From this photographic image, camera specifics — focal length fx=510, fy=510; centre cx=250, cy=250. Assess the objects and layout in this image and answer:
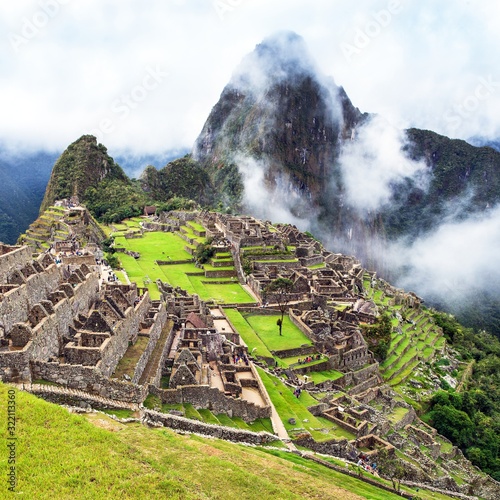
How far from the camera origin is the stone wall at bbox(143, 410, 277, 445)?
15586 mm

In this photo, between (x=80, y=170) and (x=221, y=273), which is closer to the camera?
(x=221, y=273)

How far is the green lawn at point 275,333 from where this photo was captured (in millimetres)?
33812

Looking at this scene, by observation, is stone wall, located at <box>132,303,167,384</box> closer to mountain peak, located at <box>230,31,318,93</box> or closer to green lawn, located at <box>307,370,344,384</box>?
green lawn, located at <box>307,370,344,384</box>

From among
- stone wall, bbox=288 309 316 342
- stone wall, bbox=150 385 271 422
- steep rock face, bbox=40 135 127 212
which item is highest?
steep rock face, bbox=40 135 127 212

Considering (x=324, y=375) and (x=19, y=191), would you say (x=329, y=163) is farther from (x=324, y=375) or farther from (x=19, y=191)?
(x=324, y=375)

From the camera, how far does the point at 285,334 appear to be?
3597 centimetres

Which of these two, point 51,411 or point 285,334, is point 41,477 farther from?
point 285,334

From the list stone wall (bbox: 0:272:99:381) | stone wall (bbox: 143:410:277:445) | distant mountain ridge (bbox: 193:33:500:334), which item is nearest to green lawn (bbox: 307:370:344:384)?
stone wall (bbox: 143:410:277:445)

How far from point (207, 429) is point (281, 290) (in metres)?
26.2

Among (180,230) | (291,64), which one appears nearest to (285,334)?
(180,230)

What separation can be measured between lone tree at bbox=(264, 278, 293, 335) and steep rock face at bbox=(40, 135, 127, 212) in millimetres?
55813

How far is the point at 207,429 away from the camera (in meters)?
16.7

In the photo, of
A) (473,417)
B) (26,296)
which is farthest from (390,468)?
(473,417)

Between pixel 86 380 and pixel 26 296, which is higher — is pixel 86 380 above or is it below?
below
